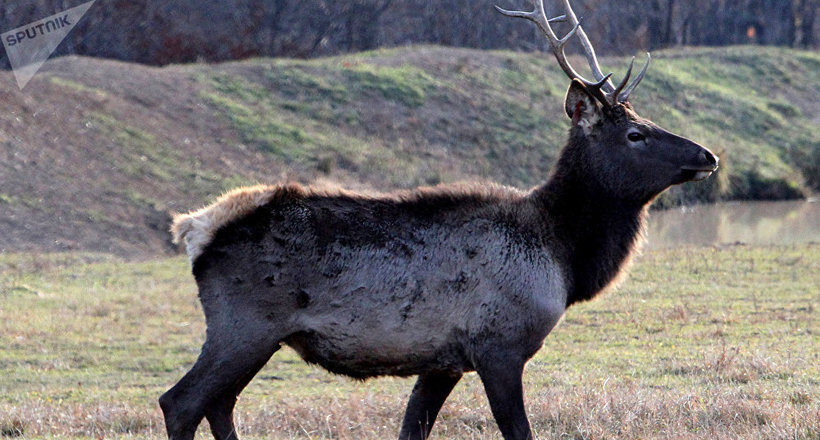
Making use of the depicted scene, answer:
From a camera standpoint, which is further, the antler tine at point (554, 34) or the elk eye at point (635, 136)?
the antler tine at point (554, 34)

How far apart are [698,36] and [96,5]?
3004 cm

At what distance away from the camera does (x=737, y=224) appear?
28859 millimetres

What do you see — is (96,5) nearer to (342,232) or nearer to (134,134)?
(134,134)

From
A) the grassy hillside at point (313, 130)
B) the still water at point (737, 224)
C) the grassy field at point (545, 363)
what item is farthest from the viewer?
the grassy hillside at point (313, 130)

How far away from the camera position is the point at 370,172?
104ft

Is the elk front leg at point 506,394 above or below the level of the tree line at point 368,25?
above

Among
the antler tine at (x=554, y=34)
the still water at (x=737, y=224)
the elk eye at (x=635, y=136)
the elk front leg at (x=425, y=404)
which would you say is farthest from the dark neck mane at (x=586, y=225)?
the still water at (x=737, y=224)

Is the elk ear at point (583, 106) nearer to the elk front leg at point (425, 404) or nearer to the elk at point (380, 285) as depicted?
the elk at point (380, 285)

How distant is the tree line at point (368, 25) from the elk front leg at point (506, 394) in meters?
37.0

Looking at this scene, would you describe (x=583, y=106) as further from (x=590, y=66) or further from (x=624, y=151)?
(x=590, y=66)

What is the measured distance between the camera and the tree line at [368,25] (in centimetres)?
4466

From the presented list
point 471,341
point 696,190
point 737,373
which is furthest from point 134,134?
point 471,341

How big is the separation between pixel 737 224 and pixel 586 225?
73.0 feet

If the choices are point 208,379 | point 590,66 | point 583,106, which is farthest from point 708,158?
point 208,379
